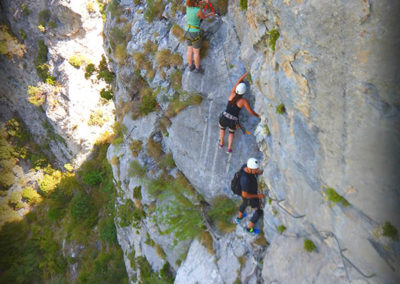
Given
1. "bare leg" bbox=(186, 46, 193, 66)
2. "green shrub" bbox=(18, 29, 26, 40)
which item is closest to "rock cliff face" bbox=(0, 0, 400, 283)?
"bare leg" bbox=(186, 46, 193, 66)

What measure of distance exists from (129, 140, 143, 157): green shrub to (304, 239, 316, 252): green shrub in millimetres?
8136

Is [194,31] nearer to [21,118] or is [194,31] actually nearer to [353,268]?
[353,268]

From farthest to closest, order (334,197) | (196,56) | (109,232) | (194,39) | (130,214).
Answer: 1. (109,232)
2. (130,214)
3. (196,56)
4. (194,39)
5. (334,197)

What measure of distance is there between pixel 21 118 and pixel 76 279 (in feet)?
51.7

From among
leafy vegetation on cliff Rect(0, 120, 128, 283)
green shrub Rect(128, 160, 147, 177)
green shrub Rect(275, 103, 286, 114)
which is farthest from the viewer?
leafy vegetation on cliff Rect(0, 120, 128, 283)

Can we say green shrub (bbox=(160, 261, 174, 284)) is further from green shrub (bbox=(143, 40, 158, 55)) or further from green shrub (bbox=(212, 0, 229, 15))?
green shrub (bbox=(212, 0, 229, 15))

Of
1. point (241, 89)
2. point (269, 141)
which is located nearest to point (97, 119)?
point (241, 89)

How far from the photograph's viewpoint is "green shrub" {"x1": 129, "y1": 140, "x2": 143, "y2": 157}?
11242 millimetres

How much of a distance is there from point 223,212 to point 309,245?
11.4 feet

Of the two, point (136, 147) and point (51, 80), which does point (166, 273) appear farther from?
point (51, 80)

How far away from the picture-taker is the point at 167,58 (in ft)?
30.2

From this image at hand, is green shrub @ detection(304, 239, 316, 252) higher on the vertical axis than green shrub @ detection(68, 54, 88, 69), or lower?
lower

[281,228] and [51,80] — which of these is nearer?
[281,228]

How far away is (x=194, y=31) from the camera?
7320 millimetres
